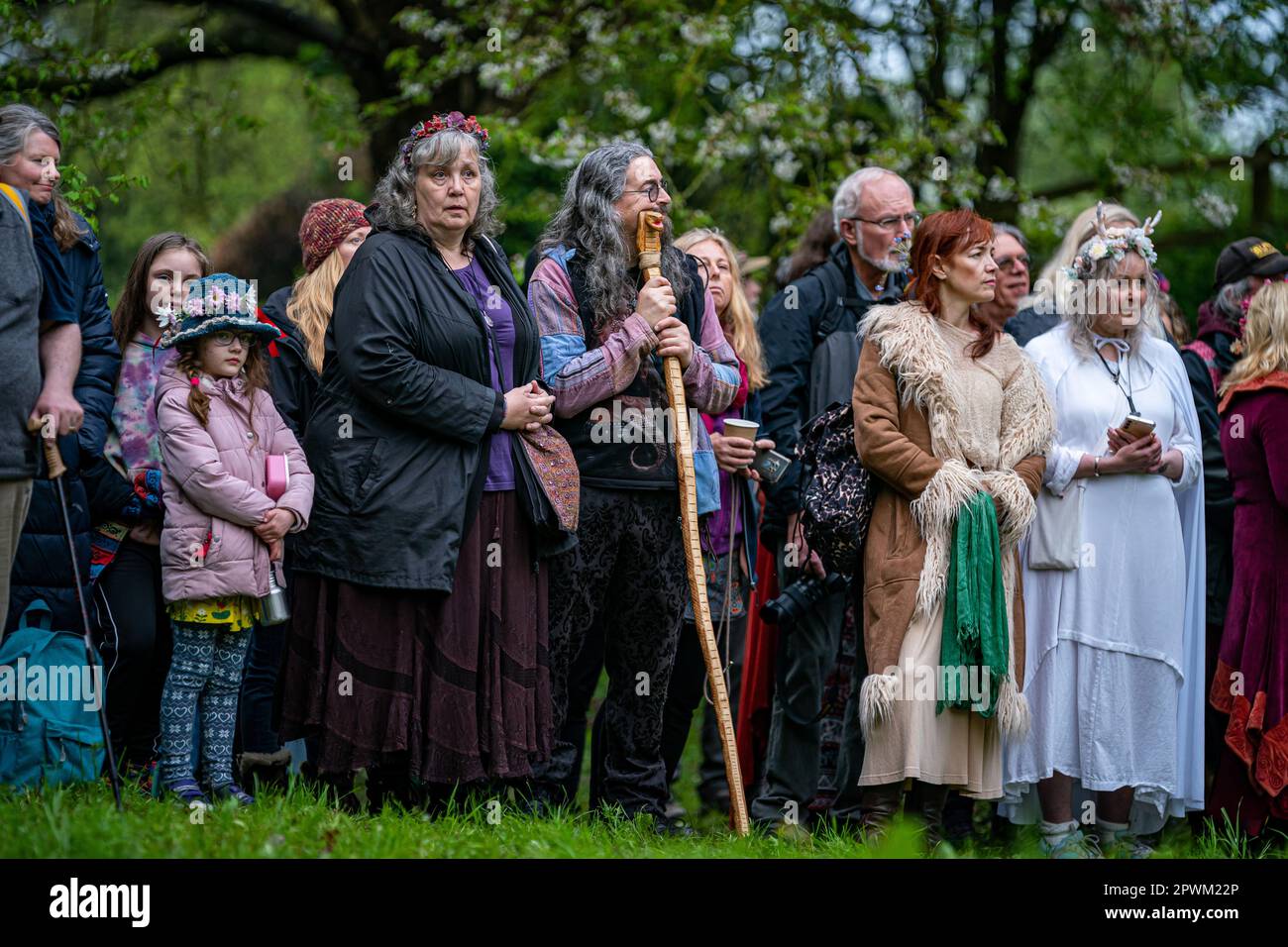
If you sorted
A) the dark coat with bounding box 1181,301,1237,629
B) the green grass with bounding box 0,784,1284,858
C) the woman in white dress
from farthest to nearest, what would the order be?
the dark coat with bounding box 1181,301,1237,629 → the woman in white dress → the green grass with bounding box 0,784,1284,858

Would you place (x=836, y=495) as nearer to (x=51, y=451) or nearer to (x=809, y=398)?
(x=809, y=398)

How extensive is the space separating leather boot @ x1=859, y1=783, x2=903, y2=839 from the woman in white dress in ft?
2.01

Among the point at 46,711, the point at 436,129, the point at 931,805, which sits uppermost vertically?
the point at 436,129

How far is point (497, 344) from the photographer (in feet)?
19.3

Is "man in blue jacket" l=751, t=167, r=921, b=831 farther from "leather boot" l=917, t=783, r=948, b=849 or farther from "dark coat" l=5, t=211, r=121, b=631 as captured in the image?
"dark coat" l=5, t=211, r=121, b=631

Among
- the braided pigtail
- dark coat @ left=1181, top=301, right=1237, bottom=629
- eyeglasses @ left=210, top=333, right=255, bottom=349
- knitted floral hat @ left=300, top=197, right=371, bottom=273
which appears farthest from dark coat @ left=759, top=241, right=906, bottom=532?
the braided pigtail

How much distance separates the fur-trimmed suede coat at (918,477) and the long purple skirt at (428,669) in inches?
51.2

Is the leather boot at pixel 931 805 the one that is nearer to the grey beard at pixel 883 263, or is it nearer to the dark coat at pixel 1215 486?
the dark coat at pixel 1215 486

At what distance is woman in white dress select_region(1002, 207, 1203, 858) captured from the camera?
6.27m

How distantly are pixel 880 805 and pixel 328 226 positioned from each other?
128 inches

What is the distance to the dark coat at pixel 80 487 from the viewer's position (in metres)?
5.63

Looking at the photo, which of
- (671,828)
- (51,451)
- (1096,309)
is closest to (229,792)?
(51,451)

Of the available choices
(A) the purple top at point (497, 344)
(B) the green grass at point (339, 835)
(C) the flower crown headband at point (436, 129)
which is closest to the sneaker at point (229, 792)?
(B) the green grass at point (339, 835)

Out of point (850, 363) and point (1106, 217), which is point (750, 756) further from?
point (1106, 217)
